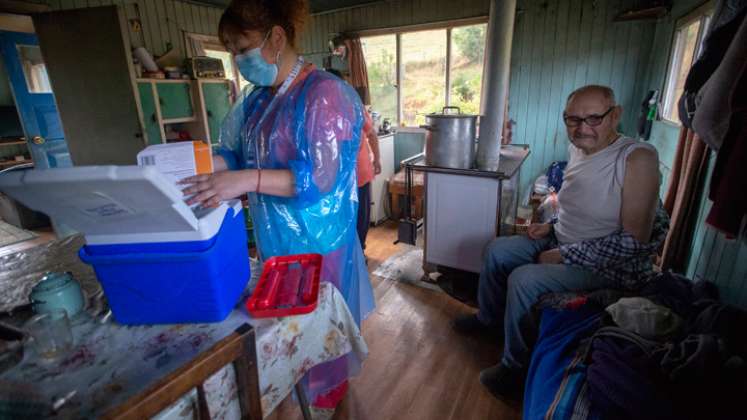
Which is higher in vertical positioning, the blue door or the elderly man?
the blue door

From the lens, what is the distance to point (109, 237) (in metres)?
0.65

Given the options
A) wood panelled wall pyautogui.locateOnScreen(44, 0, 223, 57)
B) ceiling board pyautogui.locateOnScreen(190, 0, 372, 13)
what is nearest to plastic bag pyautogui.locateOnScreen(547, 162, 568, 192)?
ceiling board pyautogui.locateOnScreen(190, 0, 372, 13)

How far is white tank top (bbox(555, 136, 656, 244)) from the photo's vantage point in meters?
1.28

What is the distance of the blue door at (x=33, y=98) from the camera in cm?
296

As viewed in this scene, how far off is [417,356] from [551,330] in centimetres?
71

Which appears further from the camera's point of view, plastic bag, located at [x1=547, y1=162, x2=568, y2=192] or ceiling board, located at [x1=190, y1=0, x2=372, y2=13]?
ceiling board, located at [x1=190, y1=0, x2=372, y2=13]

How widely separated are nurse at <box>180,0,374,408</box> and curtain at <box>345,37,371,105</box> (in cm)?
301

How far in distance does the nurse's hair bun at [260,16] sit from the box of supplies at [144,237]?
1.71ft

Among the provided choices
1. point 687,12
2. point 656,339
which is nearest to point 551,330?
point 656,339

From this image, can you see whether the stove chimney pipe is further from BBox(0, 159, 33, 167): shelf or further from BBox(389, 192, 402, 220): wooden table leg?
BBox(0, 159, 33, 167): shelf

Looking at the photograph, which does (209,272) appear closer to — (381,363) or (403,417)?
(403,417)

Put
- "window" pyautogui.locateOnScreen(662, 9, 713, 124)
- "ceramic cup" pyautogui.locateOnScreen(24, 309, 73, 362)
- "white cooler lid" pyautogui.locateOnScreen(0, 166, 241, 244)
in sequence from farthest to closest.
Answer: "window" pyautogui.locateOnScreen(662, 9, 713, 124), "ceramic cup" pyautogui.locateOnScreen(24, 309, 73, 362), "white cooler lid" pyautogui.locateOnScreen(0, 166, 241, 244)

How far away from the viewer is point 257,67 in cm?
102

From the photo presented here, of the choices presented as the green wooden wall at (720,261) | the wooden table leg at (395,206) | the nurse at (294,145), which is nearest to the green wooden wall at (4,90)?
the wooden table leg at (395,206)
